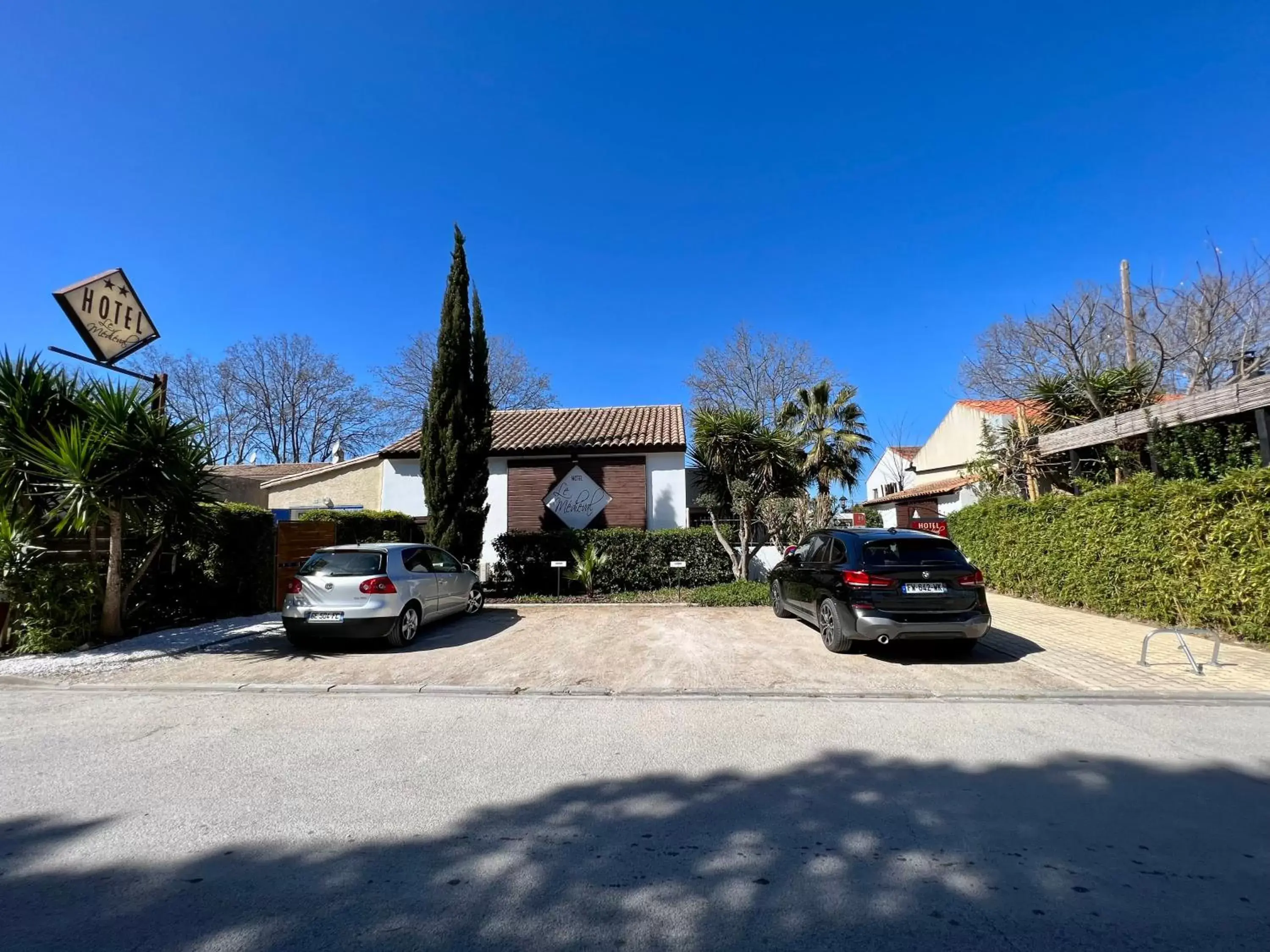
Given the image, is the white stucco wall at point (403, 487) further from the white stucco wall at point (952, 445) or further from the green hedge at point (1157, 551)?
the white stucco wall at point (952, 445)

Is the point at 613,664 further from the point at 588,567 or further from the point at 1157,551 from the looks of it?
the point at 1157,551

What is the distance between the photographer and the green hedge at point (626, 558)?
1469cm

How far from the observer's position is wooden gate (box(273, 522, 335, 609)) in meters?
11.7

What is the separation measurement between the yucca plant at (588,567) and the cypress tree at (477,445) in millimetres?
2299

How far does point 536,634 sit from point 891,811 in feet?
22.7

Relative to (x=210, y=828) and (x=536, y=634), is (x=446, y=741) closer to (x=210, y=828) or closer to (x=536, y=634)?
(x=210, y=828)

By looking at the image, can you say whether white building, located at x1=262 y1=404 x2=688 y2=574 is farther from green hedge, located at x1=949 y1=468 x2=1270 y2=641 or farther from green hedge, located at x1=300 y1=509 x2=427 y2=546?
green hedge, located at x1=949 y1=468 x2=1270 y2=641

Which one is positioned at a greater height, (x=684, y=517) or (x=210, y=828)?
(x=684, y=517)

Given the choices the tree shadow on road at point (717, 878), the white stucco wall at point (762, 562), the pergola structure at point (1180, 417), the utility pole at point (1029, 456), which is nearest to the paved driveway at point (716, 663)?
the tree shadow on road at point (717, 878)

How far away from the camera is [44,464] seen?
7.88 meters

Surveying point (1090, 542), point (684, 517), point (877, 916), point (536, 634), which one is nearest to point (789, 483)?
point (684, 517)

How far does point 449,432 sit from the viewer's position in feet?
45.0

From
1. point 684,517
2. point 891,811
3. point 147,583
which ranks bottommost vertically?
point 891,811

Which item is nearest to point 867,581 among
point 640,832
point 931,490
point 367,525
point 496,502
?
point 640,832
